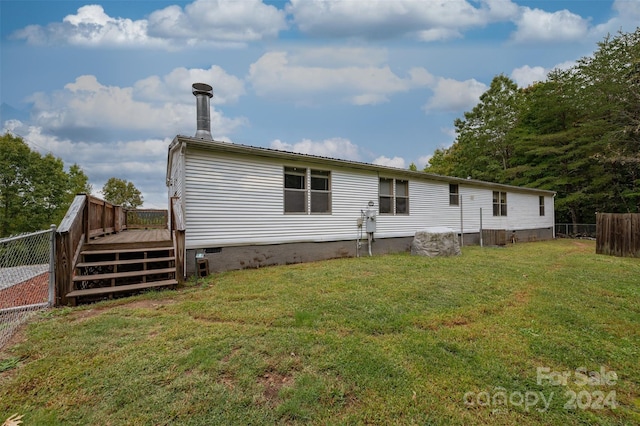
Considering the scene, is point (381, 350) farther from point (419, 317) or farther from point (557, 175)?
point (557, 175)

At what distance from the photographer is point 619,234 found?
30.8 feet

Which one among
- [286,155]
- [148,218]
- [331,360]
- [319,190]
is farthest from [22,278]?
[148,218]

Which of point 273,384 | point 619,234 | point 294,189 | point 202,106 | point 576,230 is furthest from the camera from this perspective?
point 576,230

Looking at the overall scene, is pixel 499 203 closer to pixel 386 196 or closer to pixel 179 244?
pixel 386 196

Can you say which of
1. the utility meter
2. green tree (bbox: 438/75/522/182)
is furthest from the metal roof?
green tree (bbox: 438/75/522/182)

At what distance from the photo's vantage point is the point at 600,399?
2107 mm

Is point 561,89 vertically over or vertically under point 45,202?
over

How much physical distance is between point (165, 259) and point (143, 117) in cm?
1148

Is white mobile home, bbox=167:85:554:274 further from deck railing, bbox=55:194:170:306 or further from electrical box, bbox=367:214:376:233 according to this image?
deck railing, bbox=55:194:170:306

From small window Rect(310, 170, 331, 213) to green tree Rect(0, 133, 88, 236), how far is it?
895 inches

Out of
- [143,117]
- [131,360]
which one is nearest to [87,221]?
[131,360]

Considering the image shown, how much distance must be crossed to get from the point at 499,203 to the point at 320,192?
36.7 ft

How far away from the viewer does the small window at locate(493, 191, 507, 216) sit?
46.3 feet

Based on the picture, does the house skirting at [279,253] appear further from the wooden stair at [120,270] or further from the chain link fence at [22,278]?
the chain link fence at [22,278]
